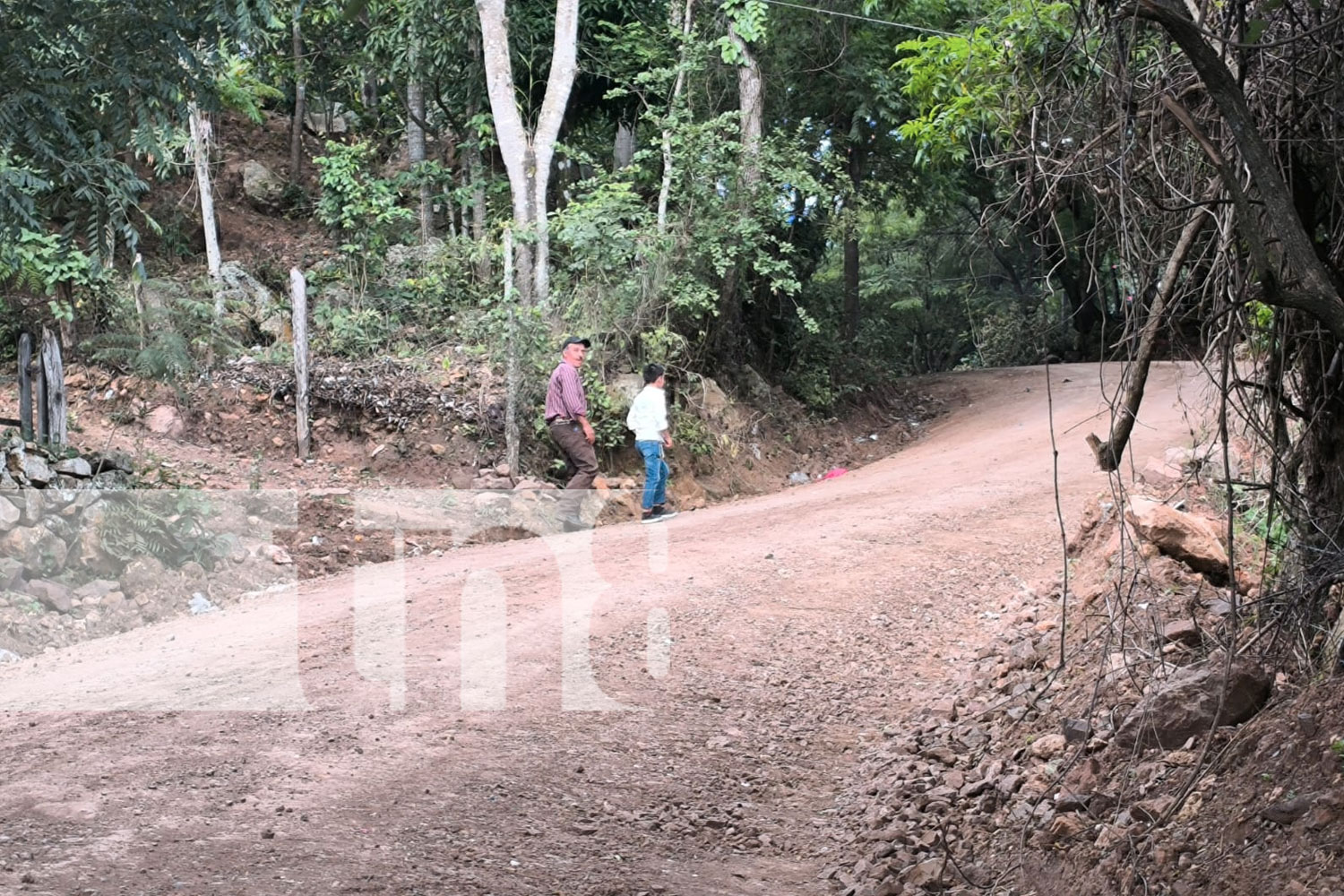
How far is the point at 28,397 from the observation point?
11086mm

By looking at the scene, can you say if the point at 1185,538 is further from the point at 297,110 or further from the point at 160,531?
the point at 297,110

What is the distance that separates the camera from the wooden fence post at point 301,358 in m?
14.2

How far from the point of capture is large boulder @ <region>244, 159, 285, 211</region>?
68.3 ft

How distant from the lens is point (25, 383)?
10984 millimetres

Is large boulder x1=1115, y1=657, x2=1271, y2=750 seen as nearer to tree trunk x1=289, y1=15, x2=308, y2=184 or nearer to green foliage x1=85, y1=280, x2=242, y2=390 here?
green foliage x1=85, y1=280, x2=242, y2=390

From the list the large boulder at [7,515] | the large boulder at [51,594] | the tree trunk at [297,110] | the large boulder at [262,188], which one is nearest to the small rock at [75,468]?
the large boulder at [7,515]

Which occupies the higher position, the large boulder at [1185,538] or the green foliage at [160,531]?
the large boulder at [1185,538]

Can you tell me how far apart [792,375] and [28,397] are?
37.5ft

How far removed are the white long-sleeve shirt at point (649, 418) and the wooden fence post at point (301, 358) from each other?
4697mm

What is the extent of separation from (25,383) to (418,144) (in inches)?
400

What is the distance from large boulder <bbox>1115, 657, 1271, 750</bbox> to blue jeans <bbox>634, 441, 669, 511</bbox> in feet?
25.4

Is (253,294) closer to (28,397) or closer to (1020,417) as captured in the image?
(28,397)

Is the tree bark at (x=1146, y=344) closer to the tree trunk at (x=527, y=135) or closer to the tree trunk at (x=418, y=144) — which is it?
the tree trunk at (x=527, y=135)

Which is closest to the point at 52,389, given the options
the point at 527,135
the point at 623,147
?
the point at 527,135
